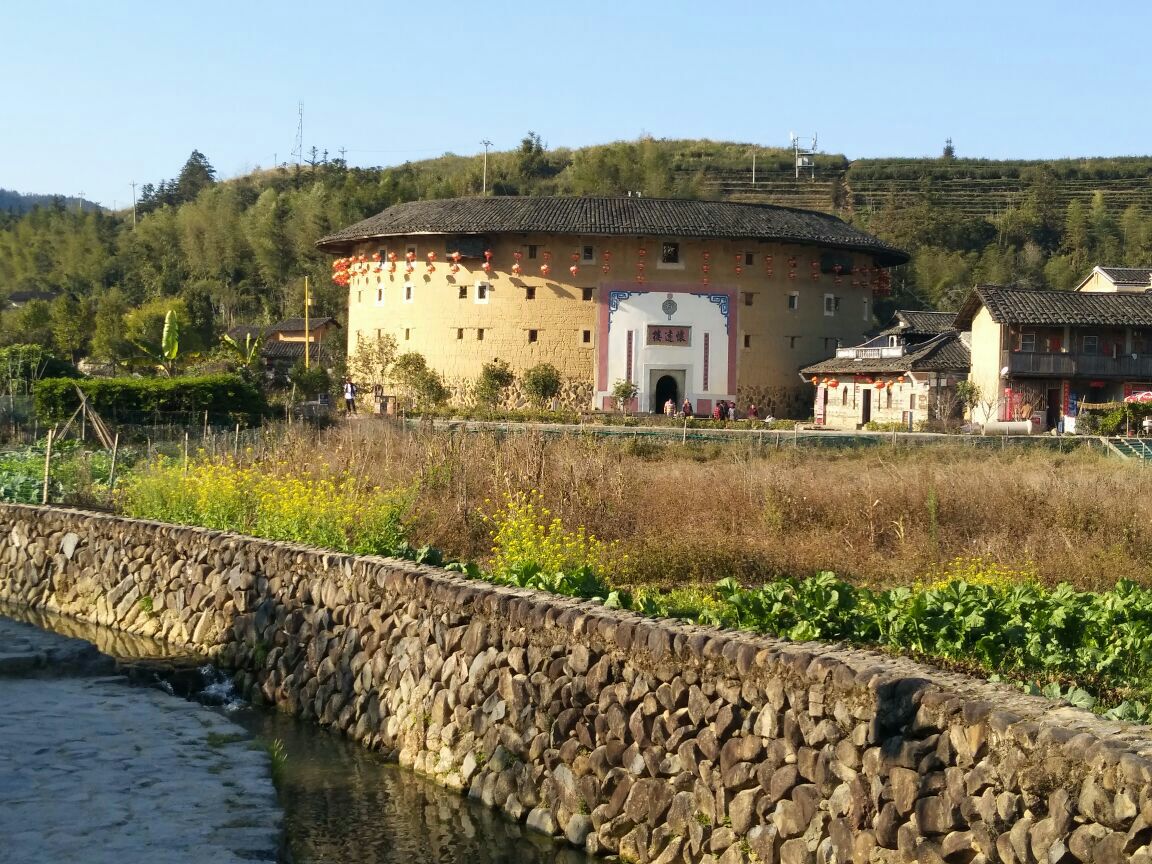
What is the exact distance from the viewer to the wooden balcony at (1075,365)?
4181 cm

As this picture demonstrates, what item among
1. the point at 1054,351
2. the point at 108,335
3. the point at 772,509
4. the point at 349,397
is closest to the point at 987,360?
the point at 1054,351

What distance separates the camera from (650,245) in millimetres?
45719

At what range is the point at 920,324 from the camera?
160 feet

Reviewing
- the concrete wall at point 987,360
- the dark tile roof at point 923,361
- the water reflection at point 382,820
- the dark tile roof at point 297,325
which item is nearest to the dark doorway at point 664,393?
the dark tile roof at point 923,361

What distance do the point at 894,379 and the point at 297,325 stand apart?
34029 millimetres

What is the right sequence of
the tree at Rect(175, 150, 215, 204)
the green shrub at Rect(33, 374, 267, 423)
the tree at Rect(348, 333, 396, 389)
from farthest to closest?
the tree at Rect(175, 150, 215, 204) → the tree at Rect(348, 333, 396, 389) → the green shrub at Rect(33, 374, 267, 423)

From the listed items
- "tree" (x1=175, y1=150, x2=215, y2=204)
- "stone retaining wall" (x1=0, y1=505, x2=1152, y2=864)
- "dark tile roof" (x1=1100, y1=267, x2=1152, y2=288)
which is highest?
"tree" (x1=175, y1=150, x2=215, y2=204)

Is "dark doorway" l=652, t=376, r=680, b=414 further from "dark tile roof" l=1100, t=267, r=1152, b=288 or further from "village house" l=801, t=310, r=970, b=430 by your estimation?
"dark tile roof" l=1100, t=267, r=1152, b=288

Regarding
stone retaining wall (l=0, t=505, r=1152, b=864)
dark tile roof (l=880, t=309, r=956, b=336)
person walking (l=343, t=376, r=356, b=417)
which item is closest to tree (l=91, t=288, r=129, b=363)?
person walking (l=343, t=376, r=356, b=417)

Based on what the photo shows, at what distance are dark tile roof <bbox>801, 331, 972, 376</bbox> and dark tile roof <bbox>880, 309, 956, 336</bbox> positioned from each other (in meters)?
0.81

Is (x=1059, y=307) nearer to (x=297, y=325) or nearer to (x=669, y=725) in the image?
(x=669, y=725)

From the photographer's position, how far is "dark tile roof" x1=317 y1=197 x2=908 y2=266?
147ft

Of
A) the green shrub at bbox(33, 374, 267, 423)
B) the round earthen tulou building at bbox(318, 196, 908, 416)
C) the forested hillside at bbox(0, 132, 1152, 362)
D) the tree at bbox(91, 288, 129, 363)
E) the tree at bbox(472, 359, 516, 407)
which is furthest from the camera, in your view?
the forested hillside at bbox(0, 132, 1152, 362)

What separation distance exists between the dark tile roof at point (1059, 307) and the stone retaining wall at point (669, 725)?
1320 inches
